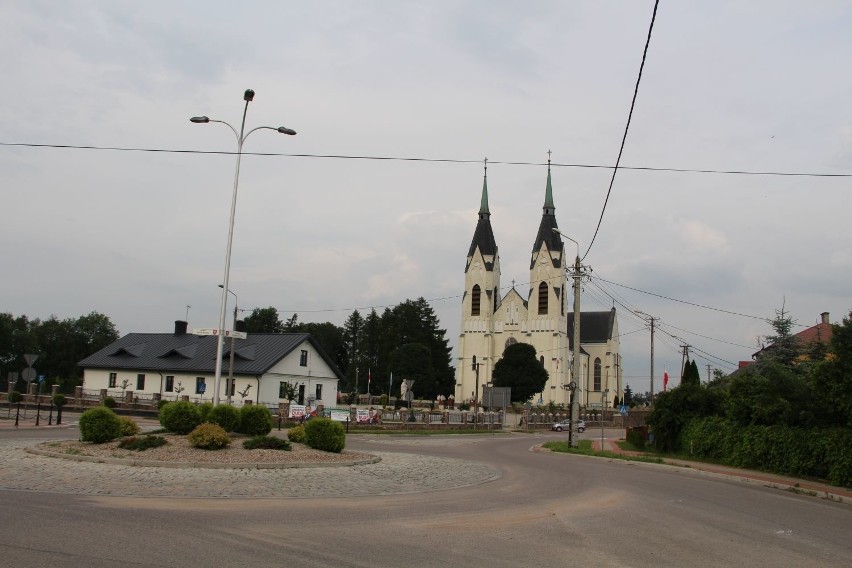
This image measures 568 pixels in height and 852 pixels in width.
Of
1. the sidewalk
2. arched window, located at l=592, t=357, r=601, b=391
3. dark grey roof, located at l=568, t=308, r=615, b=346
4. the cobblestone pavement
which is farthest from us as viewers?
dark grey roof, located at l=568, t=308, r=615, b=346

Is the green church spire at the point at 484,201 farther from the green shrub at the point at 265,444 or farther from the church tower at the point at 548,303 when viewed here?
the green shrub at the point at 265,444

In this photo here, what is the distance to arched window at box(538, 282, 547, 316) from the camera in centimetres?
11252

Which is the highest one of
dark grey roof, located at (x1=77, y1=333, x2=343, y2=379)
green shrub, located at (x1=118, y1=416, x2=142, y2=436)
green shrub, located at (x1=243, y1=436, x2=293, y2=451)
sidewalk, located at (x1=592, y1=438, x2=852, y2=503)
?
dark grey roof, located at (x1=77, y1=333, x2=343, y2=379)

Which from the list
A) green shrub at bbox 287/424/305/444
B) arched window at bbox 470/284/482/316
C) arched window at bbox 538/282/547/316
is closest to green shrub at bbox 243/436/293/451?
green shrub at bbox 287/424/305/444

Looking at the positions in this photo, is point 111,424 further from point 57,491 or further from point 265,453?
point 57,491

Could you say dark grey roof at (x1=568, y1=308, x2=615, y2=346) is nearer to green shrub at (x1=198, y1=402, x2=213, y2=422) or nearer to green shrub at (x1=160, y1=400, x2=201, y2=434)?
green shrub at (x1=198, y1=402, x2=213, y2=422)

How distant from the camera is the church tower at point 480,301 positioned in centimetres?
11244

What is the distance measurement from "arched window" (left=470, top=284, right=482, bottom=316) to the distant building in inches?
2157

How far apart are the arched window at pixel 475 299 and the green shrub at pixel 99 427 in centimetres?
9903

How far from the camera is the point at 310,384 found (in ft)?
195

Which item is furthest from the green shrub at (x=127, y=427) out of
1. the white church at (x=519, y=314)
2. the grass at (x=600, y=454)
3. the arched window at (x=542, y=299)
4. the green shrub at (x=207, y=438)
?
the arched window at (x=542, y=299)

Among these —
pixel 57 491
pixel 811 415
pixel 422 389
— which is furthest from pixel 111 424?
pixel 422 389

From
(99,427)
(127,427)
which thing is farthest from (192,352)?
(99,427)

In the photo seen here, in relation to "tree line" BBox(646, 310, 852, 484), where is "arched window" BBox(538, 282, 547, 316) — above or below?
above
